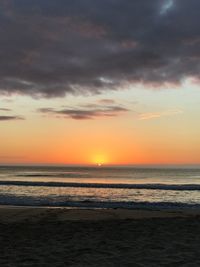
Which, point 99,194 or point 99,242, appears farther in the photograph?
point 99,194

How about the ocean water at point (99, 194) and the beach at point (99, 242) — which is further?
the ocean water at point (99, 194)

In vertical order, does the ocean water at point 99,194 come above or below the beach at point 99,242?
below

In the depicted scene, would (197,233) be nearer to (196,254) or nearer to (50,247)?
(196,254)

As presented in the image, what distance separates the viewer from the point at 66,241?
8.45 meters

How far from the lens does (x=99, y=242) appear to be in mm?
8328

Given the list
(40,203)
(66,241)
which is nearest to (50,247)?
(66,241)

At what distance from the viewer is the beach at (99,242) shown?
261 inches

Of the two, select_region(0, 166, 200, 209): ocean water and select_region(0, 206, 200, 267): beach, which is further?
select_region(0, 166, 200, 209): ocean water

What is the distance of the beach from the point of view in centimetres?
663

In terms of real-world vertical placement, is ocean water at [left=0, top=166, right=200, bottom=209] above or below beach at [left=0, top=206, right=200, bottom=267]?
below

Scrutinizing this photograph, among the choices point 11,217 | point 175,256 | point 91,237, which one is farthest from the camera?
point 11,217

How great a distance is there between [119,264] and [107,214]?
779 cm

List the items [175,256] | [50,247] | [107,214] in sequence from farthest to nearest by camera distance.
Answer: [107,214] < [50,247] < [175,256]

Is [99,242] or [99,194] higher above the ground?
[99,242]
